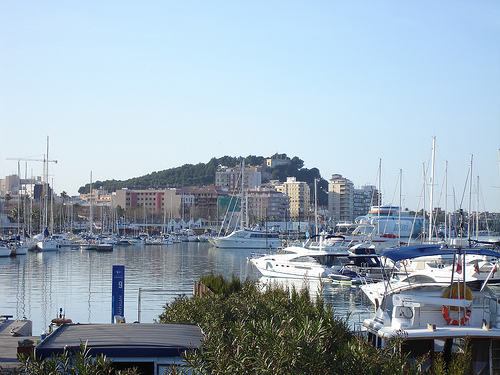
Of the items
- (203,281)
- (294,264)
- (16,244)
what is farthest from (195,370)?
(16,244)

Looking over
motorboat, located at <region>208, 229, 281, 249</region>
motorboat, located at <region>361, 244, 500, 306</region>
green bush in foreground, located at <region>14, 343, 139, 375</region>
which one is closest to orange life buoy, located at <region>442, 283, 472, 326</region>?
motorboat, located at <region>361, 244, 500, 306</region>

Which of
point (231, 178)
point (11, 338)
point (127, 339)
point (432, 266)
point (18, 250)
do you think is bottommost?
point (18, 250)

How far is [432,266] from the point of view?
36094 millimetres

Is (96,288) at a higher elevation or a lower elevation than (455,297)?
lower

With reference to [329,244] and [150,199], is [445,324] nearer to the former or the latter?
[329,244]

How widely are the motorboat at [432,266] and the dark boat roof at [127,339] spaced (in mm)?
5324

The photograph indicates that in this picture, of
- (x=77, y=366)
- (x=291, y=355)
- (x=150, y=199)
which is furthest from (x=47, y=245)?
(x=150, y=199)

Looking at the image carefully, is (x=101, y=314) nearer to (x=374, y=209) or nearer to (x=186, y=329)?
(x=186, y=329)

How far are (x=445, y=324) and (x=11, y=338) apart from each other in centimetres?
866

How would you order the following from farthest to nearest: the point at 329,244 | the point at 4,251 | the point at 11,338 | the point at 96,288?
the point at 4,251 < the point at 329,244 < the point at 96,288 < the point at 11,338

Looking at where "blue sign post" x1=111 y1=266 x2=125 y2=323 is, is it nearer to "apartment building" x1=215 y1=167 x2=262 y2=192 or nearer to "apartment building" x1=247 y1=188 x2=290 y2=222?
"apartment building" x1=247 y1=188 x2=290 y2=222

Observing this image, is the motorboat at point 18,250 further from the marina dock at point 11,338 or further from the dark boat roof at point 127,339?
the dark boat roof at point 127,339

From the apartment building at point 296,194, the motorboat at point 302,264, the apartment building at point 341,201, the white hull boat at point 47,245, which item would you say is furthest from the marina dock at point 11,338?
the apartment building at point 341,201

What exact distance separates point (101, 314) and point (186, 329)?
1590 centimetres
